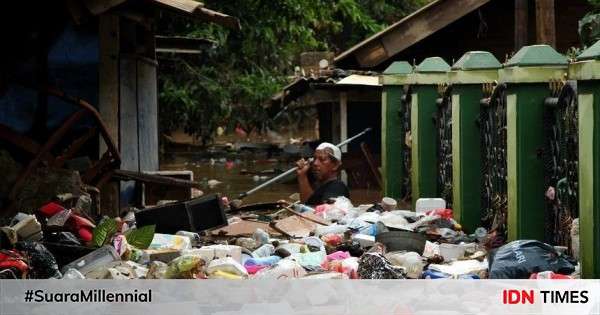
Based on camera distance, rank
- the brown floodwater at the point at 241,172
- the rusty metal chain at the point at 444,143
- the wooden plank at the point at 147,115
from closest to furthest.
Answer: the rusty metal chain at the point at 444,143 < the wooden plank at the point at 147,115 < the brown floodwater at the point at 241,172

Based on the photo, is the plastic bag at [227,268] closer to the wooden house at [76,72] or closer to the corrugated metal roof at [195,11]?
the wooden house at [76,72]

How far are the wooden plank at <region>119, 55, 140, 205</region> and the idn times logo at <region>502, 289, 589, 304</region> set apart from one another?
22.8 feet

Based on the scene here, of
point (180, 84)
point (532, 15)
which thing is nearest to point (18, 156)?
point (532, 15)

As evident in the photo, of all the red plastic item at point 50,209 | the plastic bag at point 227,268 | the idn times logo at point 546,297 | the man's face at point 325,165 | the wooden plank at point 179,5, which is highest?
the wooden plank at point 179,5

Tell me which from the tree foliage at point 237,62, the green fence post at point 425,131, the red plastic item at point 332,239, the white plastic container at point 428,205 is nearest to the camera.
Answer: the red plastic item at point 332,239

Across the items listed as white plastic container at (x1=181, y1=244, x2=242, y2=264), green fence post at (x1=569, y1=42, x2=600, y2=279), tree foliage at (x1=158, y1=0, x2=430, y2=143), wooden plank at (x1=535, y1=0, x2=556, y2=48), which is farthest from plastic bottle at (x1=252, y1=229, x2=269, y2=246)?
tree foliage at (x1=158, y1=0, x2=430, y2=143)

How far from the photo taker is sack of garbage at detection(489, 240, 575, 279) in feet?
25.4

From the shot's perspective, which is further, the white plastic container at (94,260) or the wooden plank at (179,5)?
the wooden plank at (179,5)

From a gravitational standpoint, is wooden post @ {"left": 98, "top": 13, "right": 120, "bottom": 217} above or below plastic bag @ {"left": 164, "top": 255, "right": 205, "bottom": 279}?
above

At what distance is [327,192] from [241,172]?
1310cm

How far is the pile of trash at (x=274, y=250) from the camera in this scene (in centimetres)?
808

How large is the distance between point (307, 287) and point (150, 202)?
21.5 feet

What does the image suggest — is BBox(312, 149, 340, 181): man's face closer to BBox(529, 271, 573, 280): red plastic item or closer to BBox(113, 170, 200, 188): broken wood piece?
BBox(113, 170, 200, 188): broken wood piece

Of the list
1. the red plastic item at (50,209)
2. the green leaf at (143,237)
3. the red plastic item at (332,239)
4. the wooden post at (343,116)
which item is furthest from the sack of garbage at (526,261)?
the wooden post at (343,116)
